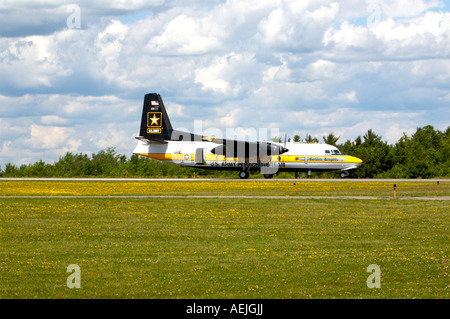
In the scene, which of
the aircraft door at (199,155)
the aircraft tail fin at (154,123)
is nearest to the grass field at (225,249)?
the aircraft door at (199,155)

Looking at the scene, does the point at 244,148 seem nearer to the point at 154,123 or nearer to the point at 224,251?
the point at 154,123

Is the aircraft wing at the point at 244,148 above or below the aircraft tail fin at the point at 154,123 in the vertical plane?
below

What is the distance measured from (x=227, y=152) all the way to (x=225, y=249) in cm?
4049

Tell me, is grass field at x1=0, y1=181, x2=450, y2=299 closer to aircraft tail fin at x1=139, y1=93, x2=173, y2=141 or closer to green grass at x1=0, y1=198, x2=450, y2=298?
green grass at x1=0, y1=198, x2=450, y2=298

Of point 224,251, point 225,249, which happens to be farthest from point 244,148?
point 224,251

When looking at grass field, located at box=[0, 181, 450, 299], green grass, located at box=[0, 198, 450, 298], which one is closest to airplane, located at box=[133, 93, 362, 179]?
grass field, located at box=[0, 181, 450, 299]

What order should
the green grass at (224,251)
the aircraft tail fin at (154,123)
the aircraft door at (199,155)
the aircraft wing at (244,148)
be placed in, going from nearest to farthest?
1. the green grass at (224,251)
2. the aircraft wing at (244,148)
3. the aircraft door at (199,155)
4. the aircraft tail fin at (154,123)

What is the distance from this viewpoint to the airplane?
56.2m

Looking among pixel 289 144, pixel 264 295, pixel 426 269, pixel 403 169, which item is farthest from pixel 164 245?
pixel 403 169

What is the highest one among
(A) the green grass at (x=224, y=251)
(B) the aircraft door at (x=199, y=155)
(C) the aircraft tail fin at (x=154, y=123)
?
(C) the aircraft tail fin at (x=154, y=123)

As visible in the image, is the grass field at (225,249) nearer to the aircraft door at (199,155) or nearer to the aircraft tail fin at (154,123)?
the aircraft door at (199,155)

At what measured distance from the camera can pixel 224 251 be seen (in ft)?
55.4

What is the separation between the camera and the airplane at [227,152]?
56.2 meters
